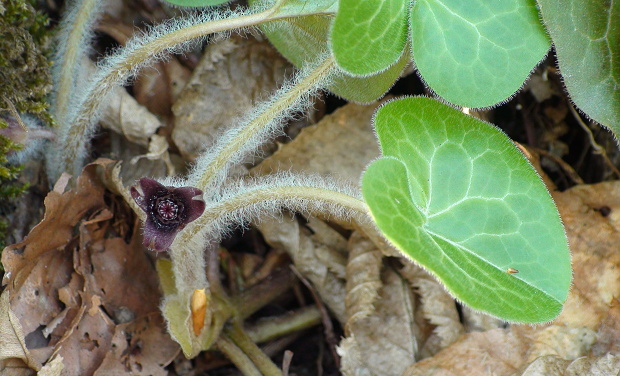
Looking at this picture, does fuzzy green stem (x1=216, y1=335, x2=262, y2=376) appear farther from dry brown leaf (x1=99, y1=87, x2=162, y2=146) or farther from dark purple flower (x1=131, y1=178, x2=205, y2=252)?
dry brown leaf (x1=99, y1=87, x2=162, y2=146)

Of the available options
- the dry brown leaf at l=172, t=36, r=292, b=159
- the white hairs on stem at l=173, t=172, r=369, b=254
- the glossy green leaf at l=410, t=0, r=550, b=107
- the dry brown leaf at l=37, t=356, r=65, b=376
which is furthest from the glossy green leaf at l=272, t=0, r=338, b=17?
the dry brown leaf at l=37, t=356, r=65, b=376

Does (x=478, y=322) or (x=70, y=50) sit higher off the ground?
(x=70, y=50)

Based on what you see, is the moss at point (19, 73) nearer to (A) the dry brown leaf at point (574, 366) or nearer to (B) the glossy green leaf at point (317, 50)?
(B) the glossy green leaf at point (317, 50)

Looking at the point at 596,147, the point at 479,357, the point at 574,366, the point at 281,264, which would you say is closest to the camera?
the point at 574,366

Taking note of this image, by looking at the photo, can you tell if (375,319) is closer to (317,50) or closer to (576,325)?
(576,325)

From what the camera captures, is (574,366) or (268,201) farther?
(574,366)

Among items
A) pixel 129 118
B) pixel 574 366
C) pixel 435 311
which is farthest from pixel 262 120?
pixel 574 366
